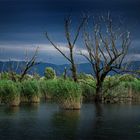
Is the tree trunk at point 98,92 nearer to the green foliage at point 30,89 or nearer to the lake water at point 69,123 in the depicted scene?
the green foliage at point 30,89

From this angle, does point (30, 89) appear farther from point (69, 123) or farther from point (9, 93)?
point (69, 123)

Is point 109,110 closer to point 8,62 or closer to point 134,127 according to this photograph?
point 134,127

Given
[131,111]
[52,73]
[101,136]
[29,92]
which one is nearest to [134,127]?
[101,136]

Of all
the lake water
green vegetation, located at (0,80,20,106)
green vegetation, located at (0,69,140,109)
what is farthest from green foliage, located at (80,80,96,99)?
green vegetation, located at (0,80,20,106)

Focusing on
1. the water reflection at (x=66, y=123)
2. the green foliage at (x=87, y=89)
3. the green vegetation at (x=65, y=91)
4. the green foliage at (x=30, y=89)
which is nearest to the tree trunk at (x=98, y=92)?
the green vegetation at (x=65, y=91)

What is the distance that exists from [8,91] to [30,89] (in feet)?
11.5

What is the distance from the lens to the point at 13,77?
52.4m

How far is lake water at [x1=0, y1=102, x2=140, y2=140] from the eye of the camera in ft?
76.3

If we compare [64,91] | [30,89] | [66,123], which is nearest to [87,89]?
[30,89]

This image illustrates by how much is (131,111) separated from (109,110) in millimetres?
1837

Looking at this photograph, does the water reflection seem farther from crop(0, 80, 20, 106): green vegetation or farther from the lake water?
crop(0, 80, 20, 106): green vegetation

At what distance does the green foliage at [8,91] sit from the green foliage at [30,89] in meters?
2.35

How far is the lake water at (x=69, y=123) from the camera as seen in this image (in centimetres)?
2325

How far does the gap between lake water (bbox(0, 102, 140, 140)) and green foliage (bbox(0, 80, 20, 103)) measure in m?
1.51
